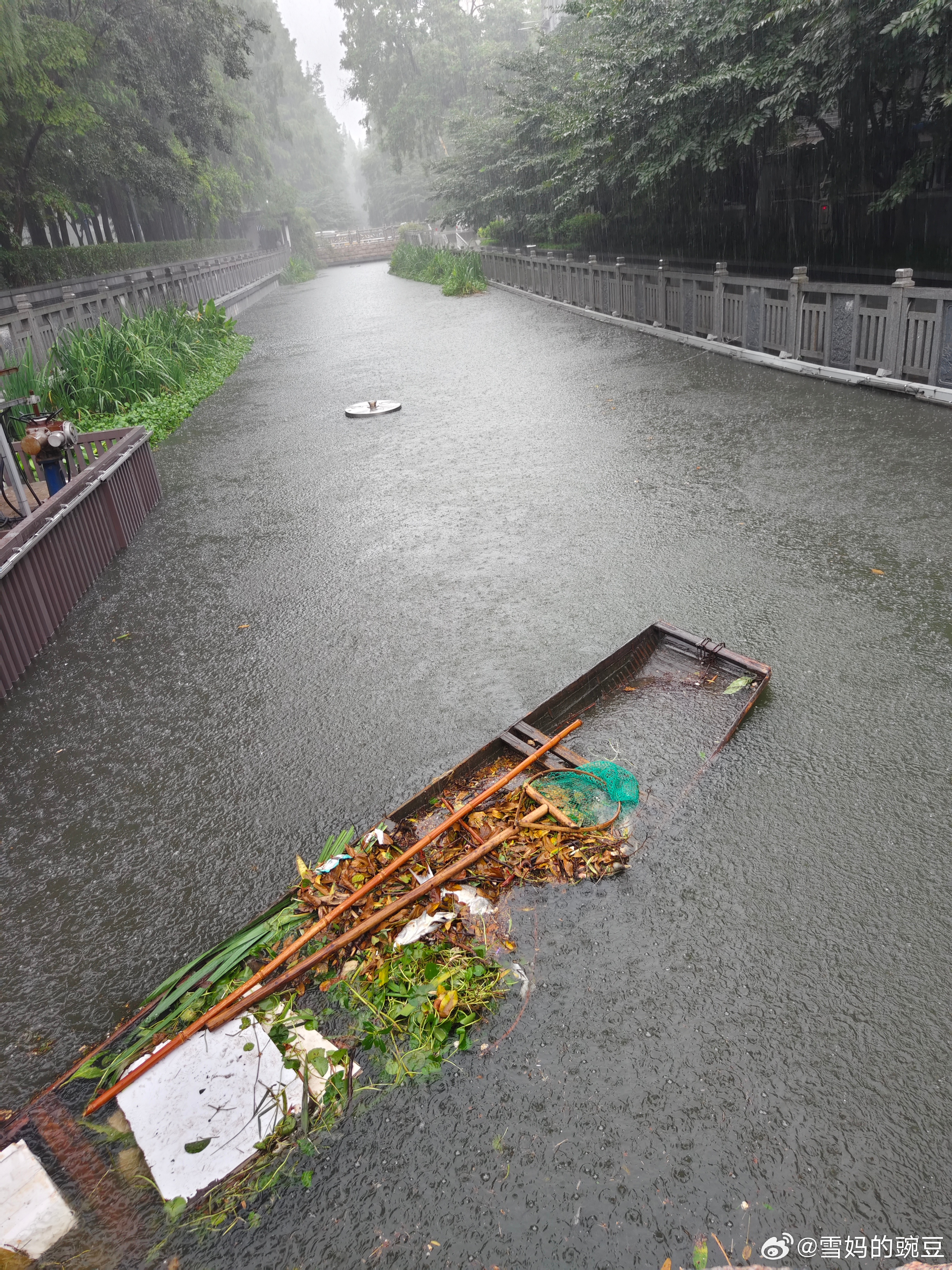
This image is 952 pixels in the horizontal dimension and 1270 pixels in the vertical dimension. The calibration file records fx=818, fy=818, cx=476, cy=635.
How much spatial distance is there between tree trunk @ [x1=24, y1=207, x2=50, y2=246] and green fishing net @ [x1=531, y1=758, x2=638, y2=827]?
Result: 91.2 feet

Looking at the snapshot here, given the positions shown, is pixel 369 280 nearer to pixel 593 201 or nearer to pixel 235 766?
pixel 593 201

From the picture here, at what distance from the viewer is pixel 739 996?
2775 millimetres

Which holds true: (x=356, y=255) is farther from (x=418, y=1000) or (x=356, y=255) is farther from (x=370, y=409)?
(x=418, y=1000)

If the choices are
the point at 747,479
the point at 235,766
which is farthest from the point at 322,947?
the point at 747,479

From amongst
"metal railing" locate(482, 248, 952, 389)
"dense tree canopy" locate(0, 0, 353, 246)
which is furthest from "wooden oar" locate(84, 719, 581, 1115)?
"dense tree canopy" locate(0, 0, 353, 246)

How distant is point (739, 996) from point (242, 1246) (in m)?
1.68

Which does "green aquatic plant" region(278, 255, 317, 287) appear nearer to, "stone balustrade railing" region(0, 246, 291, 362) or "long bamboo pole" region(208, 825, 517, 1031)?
"stone balustrade railing" region(0, 246, 291, 362)

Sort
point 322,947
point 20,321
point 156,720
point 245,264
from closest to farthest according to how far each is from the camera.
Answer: point 322,947 < point 156,720 < point 20,321 < point 245,264

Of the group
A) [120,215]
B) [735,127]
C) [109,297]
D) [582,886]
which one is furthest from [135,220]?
[582,886]

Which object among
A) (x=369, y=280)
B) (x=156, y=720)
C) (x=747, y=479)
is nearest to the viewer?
(x=156, y=720)

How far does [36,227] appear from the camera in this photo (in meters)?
29.2

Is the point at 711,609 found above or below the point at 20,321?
below

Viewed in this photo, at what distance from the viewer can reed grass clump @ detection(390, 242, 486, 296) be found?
30.3m

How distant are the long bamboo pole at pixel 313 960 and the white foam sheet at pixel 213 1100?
26mm
